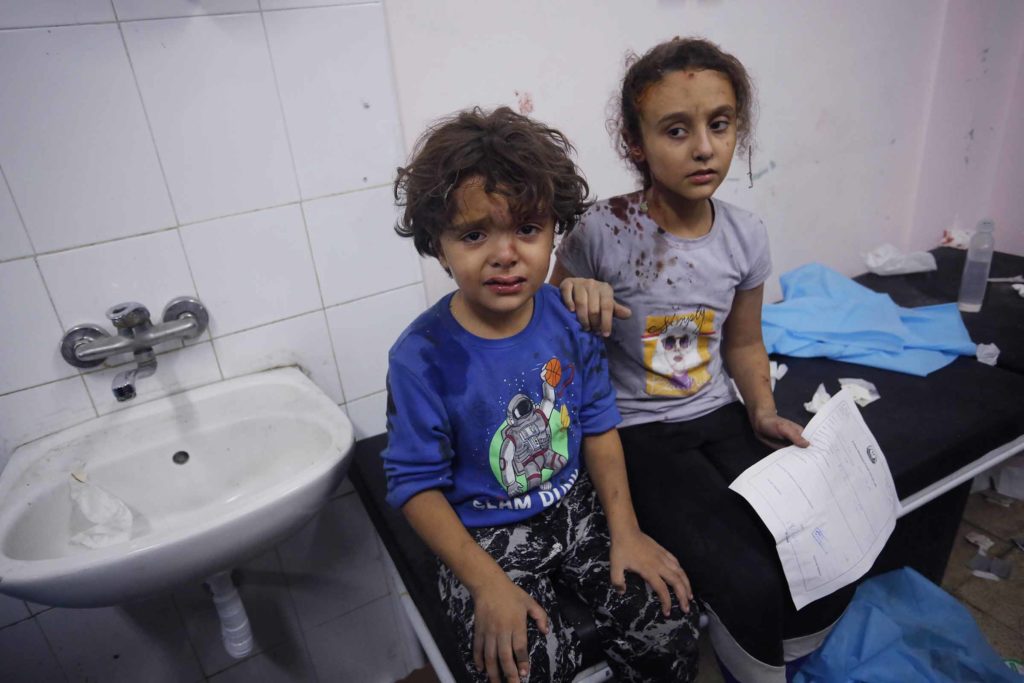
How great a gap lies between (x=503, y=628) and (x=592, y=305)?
0.44 meters

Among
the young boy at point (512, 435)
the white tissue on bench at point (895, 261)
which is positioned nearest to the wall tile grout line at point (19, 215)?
A: the young boy at point (512, 435)

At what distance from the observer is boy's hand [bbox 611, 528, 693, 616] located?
0.79 m

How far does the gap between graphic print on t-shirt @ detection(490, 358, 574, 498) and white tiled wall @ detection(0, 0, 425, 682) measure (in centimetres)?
43

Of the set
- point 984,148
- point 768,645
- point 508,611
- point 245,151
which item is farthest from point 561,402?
point 984,148

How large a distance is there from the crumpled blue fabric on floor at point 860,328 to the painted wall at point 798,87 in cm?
Result: 19

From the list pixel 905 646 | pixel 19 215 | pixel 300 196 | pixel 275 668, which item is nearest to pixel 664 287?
pixel 300 196

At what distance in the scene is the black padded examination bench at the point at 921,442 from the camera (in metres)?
0.98

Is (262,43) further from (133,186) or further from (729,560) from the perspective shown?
(729,560)

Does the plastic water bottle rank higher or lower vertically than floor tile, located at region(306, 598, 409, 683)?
higher

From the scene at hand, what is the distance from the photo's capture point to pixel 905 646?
1030 mm

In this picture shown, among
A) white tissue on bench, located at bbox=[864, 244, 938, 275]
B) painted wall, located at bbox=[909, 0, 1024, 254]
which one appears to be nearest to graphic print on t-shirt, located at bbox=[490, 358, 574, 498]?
white tissue on bench, located at bbox=[864, 244, 938, 275]

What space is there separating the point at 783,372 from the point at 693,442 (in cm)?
48

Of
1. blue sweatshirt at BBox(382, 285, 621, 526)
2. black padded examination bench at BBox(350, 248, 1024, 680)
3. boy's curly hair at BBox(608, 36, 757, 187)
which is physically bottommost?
black padded examination bench at BBox(350, 248, 1024, 680)

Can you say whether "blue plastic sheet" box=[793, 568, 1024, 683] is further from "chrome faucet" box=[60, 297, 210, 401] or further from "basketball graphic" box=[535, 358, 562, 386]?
"chrome faucet" box=[60, 297, 210, 401]
